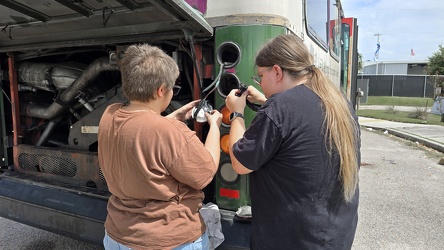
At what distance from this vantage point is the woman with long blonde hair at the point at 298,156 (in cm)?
143

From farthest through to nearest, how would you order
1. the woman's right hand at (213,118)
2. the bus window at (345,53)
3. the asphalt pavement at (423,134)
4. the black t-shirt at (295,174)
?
the asphalt pavement at (423,134)
the bus window at (345,53)
the woman's right hand at (213,118)
the black t-shirt at (295,174)

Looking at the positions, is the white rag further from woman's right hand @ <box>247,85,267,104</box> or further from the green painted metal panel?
woman's right hand @ <box>247,85,267,104</box>

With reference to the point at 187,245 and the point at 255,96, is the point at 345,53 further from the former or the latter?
the point at 187,245

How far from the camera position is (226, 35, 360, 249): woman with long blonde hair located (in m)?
1.43

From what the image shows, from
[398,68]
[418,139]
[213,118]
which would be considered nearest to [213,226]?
[213,118]

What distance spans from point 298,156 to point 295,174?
0.08 metres

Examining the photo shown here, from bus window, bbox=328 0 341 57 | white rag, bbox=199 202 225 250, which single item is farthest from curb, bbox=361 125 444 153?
white rag, bbox=199 202 225 250

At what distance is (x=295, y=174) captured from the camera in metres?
1.47

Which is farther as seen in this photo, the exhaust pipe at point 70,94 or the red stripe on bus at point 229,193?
the exhaust pipe at point 70,94

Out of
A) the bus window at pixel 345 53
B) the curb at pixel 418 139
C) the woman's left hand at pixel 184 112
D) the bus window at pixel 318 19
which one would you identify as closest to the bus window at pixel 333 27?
the bus window at pixel 318 19

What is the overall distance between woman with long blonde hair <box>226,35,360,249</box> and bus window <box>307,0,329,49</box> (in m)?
1.40

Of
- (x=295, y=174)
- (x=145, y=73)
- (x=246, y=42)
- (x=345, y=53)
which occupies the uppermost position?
(x=345, y=53)

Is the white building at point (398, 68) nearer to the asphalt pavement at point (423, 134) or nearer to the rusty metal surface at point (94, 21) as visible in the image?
the asphalt pavement at point (423, 134)

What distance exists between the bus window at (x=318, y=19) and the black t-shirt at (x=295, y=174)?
161 centimetres
